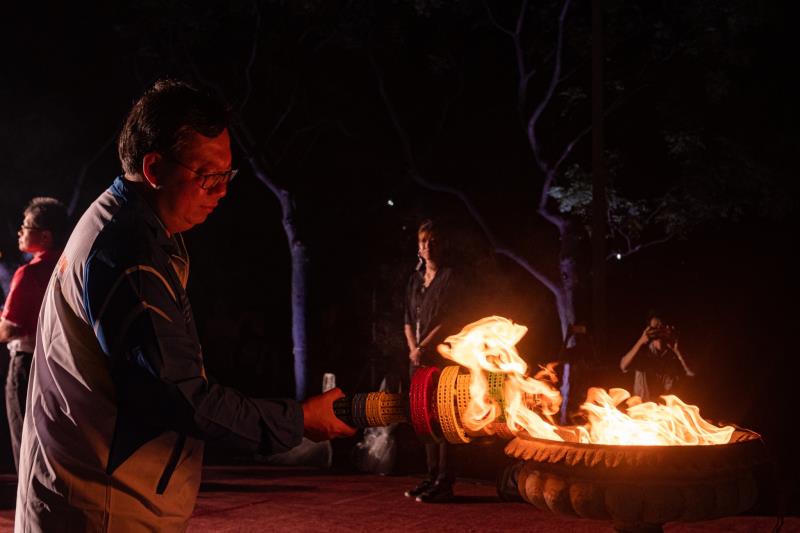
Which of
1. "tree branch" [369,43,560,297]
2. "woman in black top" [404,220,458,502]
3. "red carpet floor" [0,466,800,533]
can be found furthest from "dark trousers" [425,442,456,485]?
"tree branch" [369,43,560,297]

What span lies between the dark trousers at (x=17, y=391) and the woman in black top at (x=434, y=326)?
3181 millimetres

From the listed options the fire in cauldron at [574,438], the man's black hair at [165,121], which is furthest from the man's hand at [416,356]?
the man's black hair at [165,121]

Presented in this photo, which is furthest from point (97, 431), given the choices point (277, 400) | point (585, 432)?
point (585, 432)

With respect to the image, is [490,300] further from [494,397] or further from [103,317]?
[103,317]

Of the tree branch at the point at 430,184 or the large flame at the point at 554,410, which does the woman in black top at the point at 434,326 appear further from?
the tree branch at the point at 430,184

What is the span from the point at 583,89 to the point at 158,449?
14302 mm

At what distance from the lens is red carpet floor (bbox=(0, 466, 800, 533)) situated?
6.48m

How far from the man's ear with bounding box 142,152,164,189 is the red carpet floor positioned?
4.54 m

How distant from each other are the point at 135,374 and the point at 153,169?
25.4 inches

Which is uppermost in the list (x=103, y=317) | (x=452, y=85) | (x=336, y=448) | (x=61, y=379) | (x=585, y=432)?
(x=452, y=85)

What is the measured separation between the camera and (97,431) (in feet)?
7.56

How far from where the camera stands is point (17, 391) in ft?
22.1

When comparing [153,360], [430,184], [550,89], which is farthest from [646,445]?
[430,184]

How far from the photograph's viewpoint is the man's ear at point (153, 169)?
2492 millimetres
